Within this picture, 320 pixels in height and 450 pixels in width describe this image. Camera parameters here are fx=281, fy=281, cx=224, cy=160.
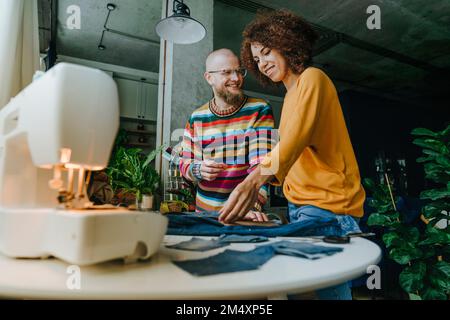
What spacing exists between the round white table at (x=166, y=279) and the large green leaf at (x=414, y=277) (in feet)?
6.18

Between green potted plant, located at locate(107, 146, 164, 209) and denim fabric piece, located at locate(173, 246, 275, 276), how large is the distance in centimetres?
226

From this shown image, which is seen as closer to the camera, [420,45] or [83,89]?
[83,89]

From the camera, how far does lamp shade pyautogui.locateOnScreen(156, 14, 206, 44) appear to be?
2521mm

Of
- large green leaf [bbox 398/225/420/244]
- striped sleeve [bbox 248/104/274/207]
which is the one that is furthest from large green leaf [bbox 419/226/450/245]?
striped sleeve [bbox 248/104/274/207]

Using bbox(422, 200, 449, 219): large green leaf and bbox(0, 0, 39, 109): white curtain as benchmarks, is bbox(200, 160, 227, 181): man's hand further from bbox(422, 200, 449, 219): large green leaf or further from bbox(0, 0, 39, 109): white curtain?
bbox(422, 200, 449, 219): large green leaf

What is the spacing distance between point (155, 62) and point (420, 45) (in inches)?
232

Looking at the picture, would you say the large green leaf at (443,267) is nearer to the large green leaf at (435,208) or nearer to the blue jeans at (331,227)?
the large green leaf at (435,208)

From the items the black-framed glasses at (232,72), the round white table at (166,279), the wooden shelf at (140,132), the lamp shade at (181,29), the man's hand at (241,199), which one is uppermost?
the lamp shade at (181,29)

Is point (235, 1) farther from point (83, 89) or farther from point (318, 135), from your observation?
point (83, 89)

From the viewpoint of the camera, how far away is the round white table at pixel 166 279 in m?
0.40


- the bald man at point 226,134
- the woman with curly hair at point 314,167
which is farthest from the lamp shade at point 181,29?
the woman with curly hair at point 314,167

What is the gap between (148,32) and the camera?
17.8 ft

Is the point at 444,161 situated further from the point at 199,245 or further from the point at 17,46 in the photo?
the point at 17,46

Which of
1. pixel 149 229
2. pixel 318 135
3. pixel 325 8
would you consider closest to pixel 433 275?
pixel 318 135
